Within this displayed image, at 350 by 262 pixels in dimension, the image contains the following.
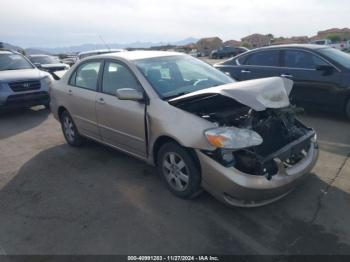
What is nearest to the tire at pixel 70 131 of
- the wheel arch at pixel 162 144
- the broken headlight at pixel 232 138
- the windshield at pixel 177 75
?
the windshield at pixel 177 75

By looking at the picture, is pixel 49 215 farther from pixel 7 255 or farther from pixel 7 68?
pixel 7 68

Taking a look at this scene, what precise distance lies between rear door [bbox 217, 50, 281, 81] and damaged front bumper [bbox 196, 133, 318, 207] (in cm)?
420

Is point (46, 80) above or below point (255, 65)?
below

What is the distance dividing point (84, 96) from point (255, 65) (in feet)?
14.2

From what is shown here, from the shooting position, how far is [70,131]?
234 inches

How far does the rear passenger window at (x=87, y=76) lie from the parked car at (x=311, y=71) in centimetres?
402

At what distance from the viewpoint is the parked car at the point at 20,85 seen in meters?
Answer: 8.39

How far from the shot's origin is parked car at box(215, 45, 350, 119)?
6418mm

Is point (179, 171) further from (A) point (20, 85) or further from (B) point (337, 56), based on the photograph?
(A) point (20, 85)

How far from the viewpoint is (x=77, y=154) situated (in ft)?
18.6

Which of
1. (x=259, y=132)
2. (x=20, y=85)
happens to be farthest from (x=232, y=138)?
(x=20, y=85)

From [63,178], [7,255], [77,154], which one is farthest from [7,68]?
[7,255]

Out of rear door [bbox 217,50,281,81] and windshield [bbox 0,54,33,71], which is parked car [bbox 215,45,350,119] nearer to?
rear door [bbox 217,50,281,81]

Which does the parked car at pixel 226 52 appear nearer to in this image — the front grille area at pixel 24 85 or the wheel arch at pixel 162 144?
the front grille area at pixel 24 85
